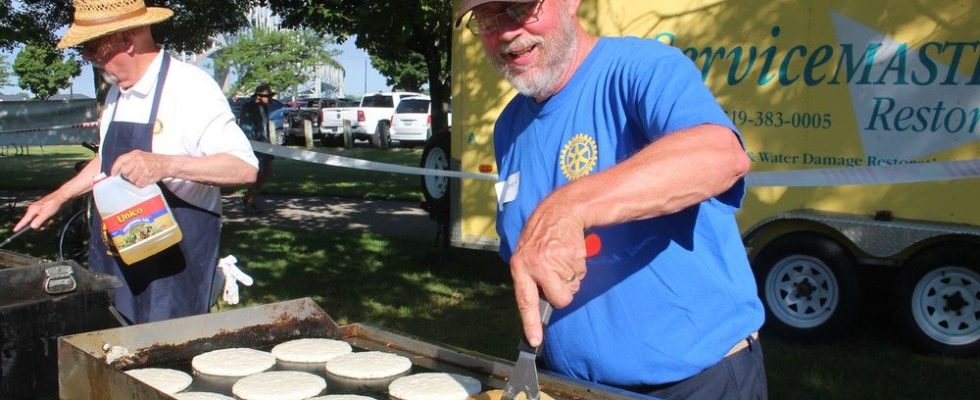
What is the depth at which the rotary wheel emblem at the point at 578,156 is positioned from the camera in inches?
80.4

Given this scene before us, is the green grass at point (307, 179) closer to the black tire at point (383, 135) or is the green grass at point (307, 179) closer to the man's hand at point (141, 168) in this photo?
the black tire at point (383, 135)

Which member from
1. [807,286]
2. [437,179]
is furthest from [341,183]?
[807,286]

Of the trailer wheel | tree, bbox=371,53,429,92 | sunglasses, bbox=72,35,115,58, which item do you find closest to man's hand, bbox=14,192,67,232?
sunglasses, bbox=72,35,115,58

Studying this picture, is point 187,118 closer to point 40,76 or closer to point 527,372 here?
point 527,372

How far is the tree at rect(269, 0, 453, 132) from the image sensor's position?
10297 mm

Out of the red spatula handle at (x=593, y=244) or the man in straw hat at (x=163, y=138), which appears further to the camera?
the man in straw hat at (x=163, y=138)

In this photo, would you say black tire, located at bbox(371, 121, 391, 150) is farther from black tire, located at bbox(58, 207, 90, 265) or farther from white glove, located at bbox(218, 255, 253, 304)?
white glove, located at bbox(218, 255, 253, 304)

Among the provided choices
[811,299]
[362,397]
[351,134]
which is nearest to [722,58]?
[811,299]

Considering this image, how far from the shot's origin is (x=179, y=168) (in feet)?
10.6

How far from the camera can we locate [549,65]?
2094mm

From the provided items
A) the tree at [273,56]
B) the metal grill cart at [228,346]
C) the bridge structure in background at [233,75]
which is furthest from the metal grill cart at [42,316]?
the tree at [273,56]

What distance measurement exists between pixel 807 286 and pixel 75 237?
6986 millimetres

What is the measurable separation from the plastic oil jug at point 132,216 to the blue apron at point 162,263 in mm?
231

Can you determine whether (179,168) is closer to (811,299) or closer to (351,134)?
(811,299)
